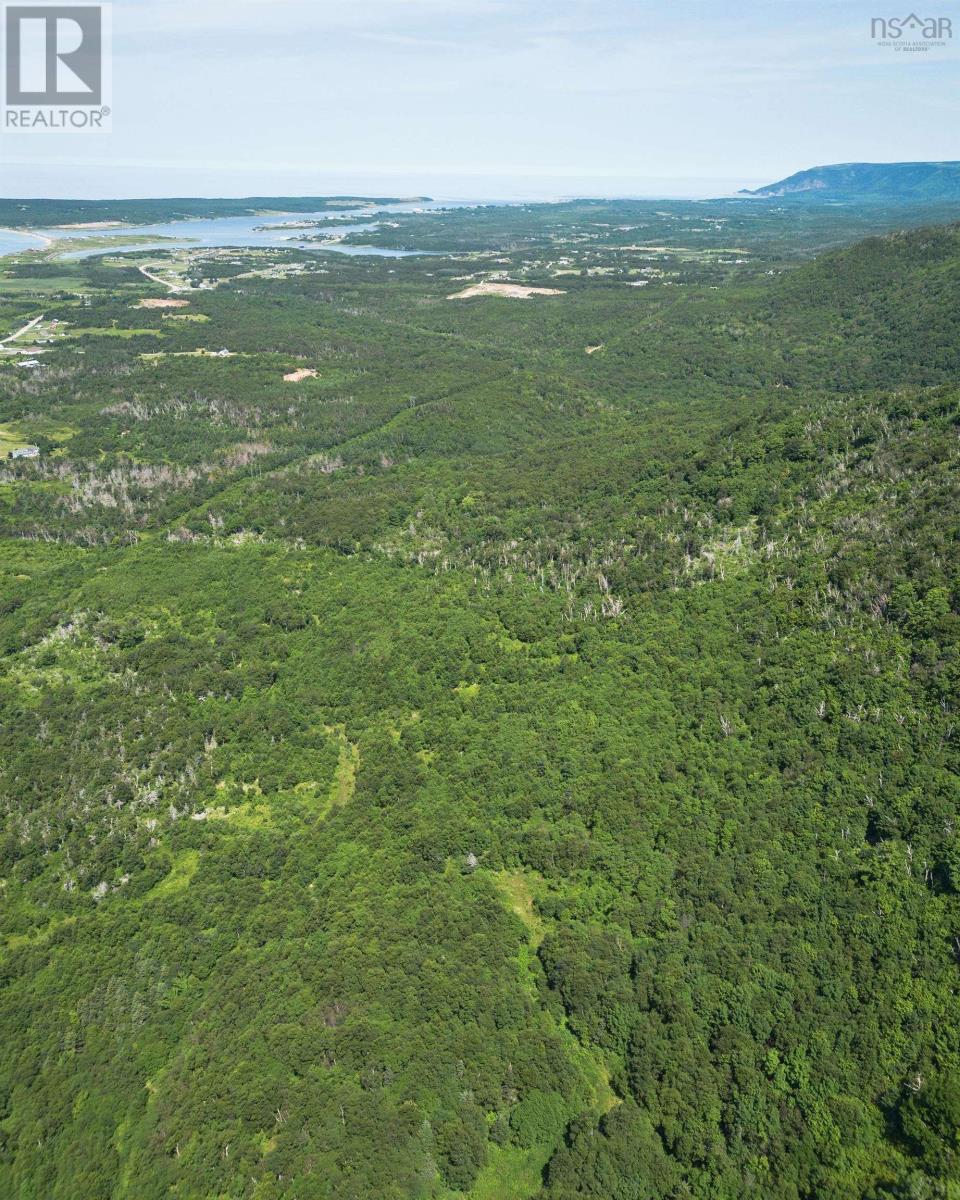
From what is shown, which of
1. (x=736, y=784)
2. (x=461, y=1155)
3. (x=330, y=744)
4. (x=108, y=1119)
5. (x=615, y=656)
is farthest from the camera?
(x=615, y=656)

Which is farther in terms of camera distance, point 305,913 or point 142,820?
point 142,820

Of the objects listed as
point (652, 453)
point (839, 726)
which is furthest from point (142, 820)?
point (652, 453)

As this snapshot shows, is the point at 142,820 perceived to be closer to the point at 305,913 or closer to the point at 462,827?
the point at 305,913

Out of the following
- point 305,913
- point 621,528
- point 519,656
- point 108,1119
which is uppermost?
point 621,528

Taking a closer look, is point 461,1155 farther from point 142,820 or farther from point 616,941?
point 142,820

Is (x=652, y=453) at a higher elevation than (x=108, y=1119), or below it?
higher

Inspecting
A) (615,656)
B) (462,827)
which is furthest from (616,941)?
(615,656)

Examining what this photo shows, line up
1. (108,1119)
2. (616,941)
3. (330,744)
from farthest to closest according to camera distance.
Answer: (330,744), (616,941), (108,1119)
